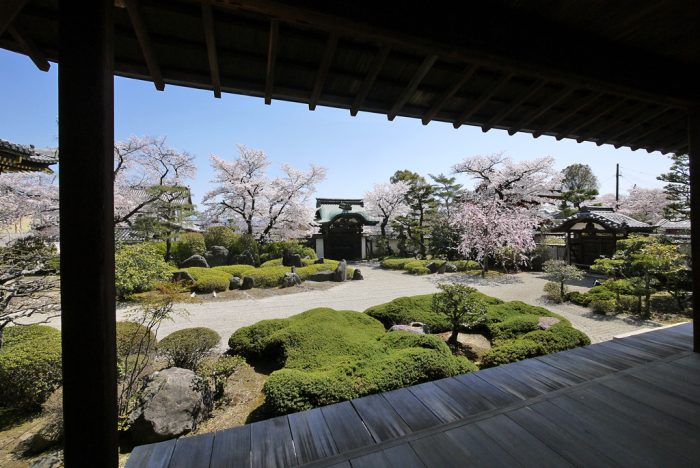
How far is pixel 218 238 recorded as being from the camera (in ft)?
48.6

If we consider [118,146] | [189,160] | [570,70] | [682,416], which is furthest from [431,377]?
[189,160]

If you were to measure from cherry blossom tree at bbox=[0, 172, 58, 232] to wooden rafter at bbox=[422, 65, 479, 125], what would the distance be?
13834mm

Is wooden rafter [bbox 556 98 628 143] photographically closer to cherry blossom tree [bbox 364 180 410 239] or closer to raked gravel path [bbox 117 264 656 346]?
raked gravel path [bbox 117 264 656 346]

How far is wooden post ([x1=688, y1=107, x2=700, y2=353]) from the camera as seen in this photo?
95.5 inches

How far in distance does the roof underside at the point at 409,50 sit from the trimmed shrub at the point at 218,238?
1399 cm

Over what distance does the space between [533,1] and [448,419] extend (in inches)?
95.7

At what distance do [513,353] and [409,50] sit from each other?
3.69m

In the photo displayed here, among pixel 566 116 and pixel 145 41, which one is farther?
pixel 566 116

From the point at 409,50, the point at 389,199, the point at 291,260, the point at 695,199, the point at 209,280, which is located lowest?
the point at 209,280

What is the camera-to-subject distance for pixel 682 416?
69.7 inches

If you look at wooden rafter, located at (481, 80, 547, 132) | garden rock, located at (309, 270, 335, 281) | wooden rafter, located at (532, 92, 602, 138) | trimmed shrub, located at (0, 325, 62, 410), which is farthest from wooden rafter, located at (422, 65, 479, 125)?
garden rock, located at (309, 270, 335, 281)

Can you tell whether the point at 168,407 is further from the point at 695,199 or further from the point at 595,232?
the point at 595,232

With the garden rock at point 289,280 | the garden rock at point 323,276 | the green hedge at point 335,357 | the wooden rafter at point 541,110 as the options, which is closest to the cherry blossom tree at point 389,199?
the garden rock at point 323,276

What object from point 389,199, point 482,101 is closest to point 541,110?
point 482,101
